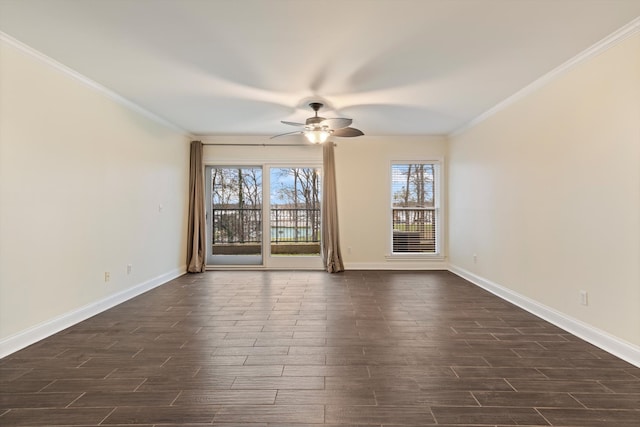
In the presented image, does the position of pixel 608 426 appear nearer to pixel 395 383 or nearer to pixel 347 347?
pixel 395 383

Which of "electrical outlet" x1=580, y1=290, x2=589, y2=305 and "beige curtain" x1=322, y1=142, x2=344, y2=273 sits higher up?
"beige curtain" x1=322, y1=142, x2=344, y2=273

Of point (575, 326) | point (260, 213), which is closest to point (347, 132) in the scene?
point (260, 213)

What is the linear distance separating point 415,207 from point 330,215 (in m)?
1.70

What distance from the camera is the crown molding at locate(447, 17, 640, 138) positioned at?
8.05 feet

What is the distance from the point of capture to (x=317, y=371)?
2311 mm

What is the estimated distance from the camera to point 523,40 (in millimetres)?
2646

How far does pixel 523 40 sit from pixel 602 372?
2.59 metres

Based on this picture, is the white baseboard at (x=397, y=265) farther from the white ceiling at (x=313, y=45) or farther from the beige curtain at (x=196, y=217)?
the white ceiling at (x=313, y=45)

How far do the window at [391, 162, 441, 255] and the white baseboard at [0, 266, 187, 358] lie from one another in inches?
173

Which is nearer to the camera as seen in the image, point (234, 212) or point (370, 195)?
point (370, 195)

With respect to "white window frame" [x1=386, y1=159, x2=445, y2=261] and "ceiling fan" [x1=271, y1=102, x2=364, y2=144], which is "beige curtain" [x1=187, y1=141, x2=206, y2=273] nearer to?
"ceiling fan" [x1=271, y1=102, x2=364, y2=144]

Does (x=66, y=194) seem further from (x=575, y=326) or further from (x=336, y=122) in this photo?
(x=575, y=326)

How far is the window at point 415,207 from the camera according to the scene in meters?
6.31

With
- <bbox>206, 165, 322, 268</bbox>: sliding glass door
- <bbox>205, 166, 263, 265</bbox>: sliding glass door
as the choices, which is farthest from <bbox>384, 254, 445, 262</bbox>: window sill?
<bbox>205, 166, 263, 265</bbox>: sliding glass door
